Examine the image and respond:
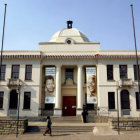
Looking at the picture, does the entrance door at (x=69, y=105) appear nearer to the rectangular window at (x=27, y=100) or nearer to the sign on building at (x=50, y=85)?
the sign on building at (x=50, y=85)

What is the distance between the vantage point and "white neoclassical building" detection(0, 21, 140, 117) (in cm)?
2480

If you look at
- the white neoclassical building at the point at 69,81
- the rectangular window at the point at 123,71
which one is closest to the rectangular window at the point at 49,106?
the white neoclassical building at the point at 69,81

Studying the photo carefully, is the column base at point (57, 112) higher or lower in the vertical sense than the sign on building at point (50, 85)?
lower

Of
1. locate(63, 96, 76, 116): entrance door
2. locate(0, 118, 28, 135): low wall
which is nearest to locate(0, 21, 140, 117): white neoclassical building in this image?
locate(63, 96, 76, 116): entrance door

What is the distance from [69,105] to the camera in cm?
2684

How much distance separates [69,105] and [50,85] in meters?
3.89

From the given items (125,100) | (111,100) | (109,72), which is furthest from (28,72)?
(125,100)

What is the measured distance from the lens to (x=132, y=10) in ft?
63.8

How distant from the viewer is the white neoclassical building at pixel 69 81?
81.4 ft

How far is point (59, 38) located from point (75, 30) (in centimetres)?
327

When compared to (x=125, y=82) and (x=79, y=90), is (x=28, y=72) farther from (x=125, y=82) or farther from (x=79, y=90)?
(x=125, y=82)

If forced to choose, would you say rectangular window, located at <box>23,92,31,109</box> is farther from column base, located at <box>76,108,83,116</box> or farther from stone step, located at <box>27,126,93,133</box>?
stone step, located at <box>27,126,93,133</box>

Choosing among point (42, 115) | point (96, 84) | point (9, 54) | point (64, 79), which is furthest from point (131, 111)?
point (9, 54)

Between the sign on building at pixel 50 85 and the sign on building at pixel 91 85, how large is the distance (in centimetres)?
459
